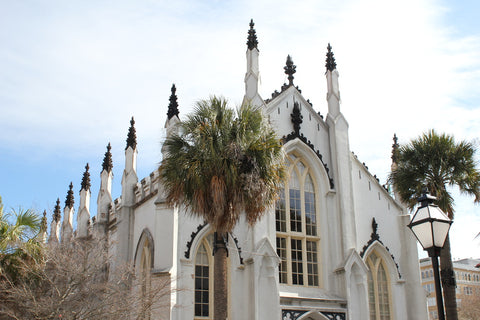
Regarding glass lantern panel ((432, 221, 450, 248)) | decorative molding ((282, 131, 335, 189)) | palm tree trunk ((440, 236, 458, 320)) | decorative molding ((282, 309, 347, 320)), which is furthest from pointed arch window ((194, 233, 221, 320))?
glass lantern panel ((432, 221, 450, 248))

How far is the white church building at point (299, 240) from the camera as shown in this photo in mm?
22109

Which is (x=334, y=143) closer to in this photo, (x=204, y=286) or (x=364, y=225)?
(x=364, y=225)

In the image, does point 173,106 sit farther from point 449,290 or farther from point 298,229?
point 449,290

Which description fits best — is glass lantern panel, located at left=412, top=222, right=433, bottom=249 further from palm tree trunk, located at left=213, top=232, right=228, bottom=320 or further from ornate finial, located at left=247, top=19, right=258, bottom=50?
ornate finial, located at left=247, top=19, right=258, bottom=50

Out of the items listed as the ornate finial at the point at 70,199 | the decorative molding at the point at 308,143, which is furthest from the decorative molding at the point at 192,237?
the ornate finial at the point at 70,199

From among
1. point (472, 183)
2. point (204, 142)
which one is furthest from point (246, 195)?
point (472, 183)

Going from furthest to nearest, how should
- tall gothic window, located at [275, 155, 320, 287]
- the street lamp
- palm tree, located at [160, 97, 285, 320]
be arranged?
1. tall gothic window, located at [275, 155, 320, 287]
2. palm tree, located at [160, 97, 285, 320]
3. the street lamp

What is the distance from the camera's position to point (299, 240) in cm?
2475

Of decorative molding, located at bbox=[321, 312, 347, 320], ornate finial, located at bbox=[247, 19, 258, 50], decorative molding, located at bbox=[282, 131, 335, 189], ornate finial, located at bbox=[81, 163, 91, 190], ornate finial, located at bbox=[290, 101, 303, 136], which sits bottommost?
decorative molding, located at bbox=[321, 312, 347, 320]

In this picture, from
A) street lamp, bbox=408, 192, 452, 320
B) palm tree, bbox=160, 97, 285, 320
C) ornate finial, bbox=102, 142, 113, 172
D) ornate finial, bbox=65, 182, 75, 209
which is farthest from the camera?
ornate finial, bbox=65, 182, 75, 209

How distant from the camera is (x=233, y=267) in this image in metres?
22.8

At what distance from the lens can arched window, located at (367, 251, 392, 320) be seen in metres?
25.6

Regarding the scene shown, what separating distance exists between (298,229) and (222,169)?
30.2 feet

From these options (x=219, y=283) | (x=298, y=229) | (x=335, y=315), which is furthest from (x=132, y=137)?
(x=219, y=283)
